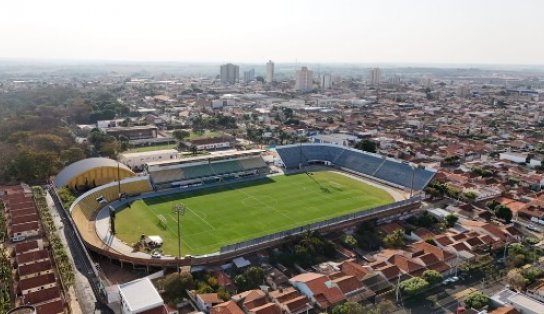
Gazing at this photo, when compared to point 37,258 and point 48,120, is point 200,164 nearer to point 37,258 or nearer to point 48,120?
point 37,258

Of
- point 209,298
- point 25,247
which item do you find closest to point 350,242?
point 209,298

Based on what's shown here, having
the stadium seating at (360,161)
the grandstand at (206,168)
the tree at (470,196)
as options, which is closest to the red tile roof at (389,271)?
the tree at (470,196)

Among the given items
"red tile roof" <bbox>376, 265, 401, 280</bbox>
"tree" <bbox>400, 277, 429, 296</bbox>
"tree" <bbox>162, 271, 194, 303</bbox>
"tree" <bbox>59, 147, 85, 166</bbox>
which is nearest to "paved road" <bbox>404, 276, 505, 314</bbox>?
"tree" <bbox>400, 277, 429, 296</bbox>

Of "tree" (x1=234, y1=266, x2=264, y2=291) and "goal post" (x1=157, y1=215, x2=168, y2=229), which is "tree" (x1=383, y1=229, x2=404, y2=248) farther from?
"goal post" (x1=157, y1=215, x2=168, y2=229)

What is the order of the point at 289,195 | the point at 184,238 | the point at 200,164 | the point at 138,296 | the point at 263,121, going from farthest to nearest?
the point at 263,121 → the point at 200,164 → the point at 289,195 → the point at 184,238 → the point at 138,296

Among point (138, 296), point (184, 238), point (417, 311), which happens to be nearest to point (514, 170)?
point (417, 311)

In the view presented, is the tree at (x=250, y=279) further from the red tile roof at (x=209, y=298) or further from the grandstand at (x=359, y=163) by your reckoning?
the grandstand at (x=359, y=163)
